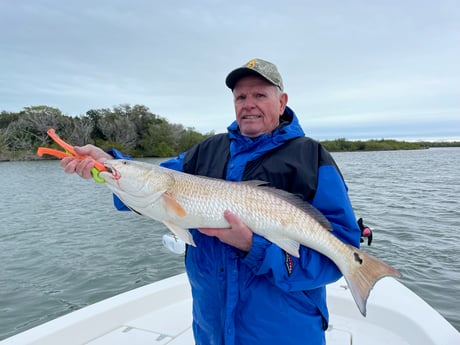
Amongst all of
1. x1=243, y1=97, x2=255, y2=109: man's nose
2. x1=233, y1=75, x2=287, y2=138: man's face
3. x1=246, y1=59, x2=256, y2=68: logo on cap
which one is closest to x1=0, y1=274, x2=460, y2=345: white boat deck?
x1=233, y1=75, x2=287, y2=138: man's face

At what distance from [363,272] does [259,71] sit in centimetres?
157

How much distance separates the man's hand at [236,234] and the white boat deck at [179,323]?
7.04 ft

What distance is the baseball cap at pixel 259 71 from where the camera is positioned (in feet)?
8.58

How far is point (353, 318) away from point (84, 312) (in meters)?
3.20

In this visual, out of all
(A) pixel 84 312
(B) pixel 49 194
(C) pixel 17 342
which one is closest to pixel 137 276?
(A) pixel 84 312

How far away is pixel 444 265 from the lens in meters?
8.79

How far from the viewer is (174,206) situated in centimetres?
262

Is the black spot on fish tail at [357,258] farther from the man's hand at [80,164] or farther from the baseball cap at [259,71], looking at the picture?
the man's hand at [80,164]

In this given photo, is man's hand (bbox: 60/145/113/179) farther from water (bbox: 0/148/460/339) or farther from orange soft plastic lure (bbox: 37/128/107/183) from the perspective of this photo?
water (bbox: 0/148/460/339)

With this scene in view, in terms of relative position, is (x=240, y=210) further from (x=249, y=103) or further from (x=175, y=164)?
(x=175, y=164)

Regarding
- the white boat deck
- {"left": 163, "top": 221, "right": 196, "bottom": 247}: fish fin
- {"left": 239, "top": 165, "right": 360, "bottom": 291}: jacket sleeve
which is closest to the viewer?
{"left": 239, "top": 165, "right": 360, "bottom": 291}: jacket sleeve

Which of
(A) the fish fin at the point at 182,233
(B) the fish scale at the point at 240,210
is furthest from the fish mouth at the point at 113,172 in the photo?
(A) the fish fin at the point at 182,233

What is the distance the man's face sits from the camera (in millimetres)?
2707

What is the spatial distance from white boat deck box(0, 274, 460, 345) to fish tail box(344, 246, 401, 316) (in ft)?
5.73
